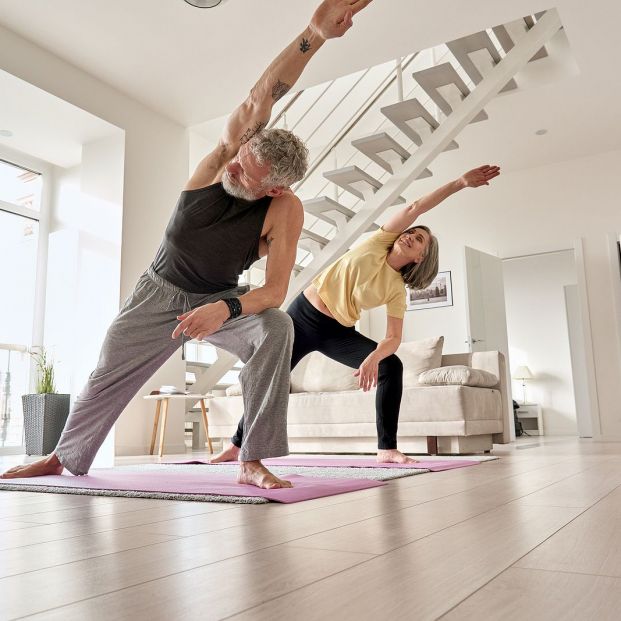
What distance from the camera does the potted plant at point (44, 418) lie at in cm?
489

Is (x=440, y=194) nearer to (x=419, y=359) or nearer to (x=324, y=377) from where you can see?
(x=419, y=359)

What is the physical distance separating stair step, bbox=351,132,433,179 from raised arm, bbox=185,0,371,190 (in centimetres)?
295

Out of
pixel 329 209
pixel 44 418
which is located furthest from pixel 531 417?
pixel 44 418

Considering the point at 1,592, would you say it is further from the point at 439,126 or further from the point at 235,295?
the point at 439,126

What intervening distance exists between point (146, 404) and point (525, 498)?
400 centimetres

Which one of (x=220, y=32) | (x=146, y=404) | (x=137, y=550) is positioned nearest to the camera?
(x=137, y=550)

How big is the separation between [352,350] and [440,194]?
0.83m

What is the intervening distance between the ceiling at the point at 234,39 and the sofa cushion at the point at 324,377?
2299 mm

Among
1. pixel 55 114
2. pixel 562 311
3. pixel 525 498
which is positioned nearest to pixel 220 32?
pixel 55 114

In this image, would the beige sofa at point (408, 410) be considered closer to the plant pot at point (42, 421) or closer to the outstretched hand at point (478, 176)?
the plant pot at point (42, 421)

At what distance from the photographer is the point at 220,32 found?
4.37 meters

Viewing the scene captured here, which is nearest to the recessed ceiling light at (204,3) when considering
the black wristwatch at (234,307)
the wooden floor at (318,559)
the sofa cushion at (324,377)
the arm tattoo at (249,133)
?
the arm tattoo at (249,133)

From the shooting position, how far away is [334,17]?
182 centimetres

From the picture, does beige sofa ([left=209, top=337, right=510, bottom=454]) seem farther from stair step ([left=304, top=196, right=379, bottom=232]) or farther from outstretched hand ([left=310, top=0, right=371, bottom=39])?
outstretched hand ([left=310, top=0, right=371, bottom=39])
